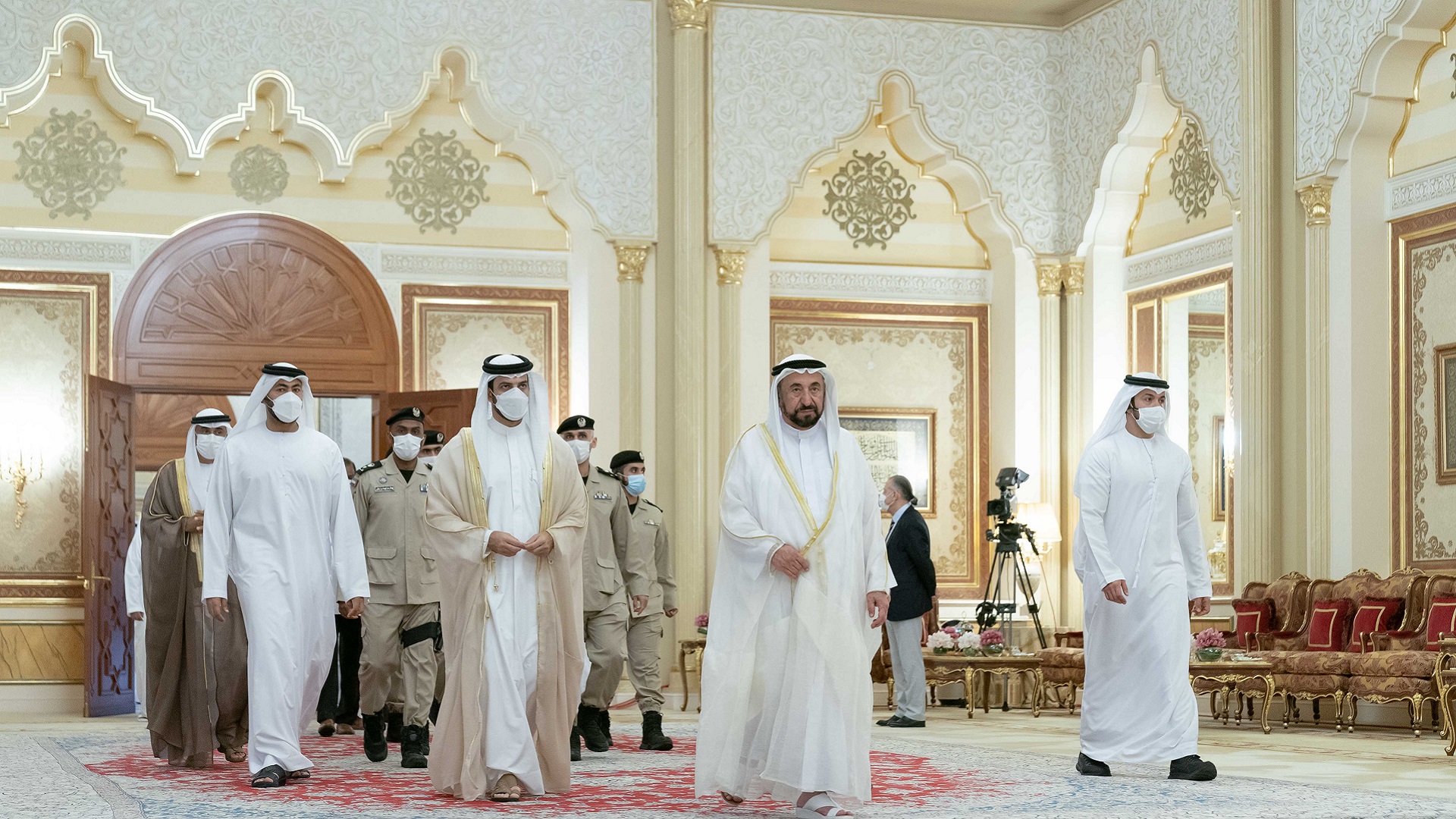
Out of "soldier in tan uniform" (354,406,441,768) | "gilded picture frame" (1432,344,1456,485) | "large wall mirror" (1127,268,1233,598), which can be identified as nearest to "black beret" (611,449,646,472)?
"soldier in tan uniform" (354,406,441,768)

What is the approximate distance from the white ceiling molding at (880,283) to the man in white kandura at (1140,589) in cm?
634

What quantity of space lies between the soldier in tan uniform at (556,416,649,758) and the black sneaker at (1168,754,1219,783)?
7.92 ft

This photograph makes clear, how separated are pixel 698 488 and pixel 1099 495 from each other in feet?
18.3

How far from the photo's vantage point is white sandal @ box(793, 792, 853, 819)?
5.14 m

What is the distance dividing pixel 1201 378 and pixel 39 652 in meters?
7.83

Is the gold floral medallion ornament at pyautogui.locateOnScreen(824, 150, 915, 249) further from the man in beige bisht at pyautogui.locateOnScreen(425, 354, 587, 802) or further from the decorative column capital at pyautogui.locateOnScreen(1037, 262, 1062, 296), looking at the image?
the man in beige bisht at pyautogui.locateOnScreen(425, 354, 587, 802)

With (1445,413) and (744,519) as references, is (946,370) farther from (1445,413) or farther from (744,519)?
(744,519)

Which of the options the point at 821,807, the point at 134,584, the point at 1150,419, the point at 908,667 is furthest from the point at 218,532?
the point at 908,667

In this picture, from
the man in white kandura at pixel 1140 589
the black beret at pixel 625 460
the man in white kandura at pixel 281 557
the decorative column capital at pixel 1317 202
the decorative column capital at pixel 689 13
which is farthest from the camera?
the decorative column capital at pixel 689 13

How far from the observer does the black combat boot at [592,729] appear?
7.39 metres

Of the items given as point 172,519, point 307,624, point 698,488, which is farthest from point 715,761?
point 698,488

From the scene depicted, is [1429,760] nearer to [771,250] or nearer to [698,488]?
[698,488]

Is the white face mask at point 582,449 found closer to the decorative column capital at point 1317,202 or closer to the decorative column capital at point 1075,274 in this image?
the decorative column capital at point 1317,202

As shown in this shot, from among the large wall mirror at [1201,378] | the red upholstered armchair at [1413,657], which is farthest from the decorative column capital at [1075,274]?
the red upholstered armchair at [1413,657]
